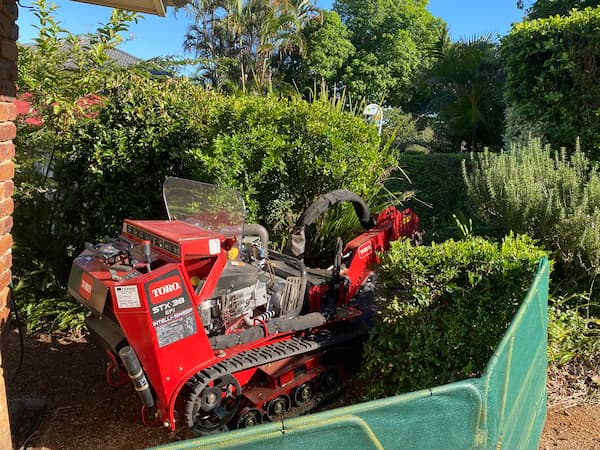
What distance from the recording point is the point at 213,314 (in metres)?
3.64

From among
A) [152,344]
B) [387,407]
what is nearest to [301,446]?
[387,407]

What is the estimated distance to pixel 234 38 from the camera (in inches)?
1078

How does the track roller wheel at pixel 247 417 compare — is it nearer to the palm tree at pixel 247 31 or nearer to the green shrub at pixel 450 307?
the green shrub at pixel 450 307

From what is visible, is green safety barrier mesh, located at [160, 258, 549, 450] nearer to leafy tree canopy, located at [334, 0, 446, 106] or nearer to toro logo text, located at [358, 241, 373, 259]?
toro logo text, located at [358, 241, 373, 259]

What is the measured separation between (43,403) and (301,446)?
352cm

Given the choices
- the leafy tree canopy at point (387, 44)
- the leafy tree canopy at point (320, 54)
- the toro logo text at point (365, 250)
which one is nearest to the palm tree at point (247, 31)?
the leafy tree canopy at point (320, 54)

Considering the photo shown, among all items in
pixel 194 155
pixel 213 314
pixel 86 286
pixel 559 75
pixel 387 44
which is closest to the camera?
pixel 86 286

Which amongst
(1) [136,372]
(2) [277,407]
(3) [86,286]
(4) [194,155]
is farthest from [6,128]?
(2) [277,407]

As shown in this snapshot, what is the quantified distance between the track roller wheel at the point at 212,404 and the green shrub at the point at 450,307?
1.14 m

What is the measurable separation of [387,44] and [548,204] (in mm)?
31141

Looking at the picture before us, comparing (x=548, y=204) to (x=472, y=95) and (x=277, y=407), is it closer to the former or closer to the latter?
(x=277, y=407)

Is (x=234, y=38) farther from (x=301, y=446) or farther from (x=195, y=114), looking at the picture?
(x=301, y=446)

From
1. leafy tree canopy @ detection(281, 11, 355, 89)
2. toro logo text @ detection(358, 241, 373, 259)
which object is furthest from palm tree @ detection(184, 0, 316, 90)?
toro logo text @ detection(358, 241, 373, 259)

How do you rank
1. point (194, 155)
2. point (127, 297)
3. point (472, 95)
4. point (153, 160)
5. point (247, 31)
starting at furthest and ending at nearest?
point (247, 31) < point (472, 95) < point (153, 160) < point (194, 155) < point (127, 297)
